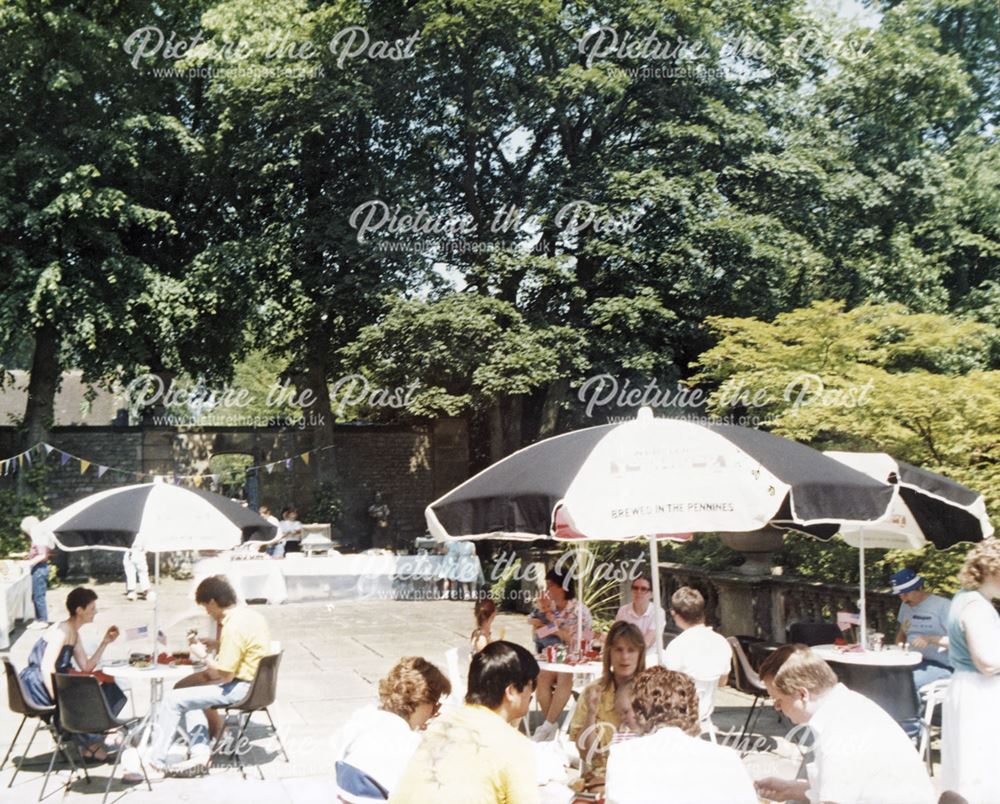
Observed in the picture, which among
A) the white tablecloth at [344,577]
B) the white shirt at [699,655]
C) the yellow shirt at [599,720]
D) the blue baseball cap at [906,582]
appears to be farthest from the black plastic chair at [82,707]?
the white tablecloth at [344,577]

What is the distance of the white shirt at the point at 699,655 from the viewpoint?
6.64 meters

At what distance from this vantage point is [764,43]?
73.6 ft

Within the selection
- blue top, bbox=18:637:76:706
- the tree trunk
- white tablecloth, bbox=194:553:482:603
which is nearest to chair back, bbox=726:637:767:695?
blue top, bbox=18:637:76:706

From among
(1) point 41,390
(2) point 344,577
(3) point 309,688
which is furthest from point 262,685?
(1) point 41,390

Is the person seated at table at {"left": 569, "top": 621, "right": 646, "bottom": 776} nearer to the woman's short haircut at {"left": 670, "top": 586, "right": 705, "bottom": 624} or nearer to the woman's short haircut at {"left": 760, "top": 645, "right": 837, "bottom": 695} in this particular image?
the woman's short haircut at {"left": 670, "top": 586, "right": 705, "bottom": 624}

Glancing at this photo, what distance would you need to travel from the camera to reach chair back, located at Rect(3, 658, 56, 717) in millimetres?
6809

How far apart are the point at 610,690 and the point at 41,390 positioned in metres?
21.2

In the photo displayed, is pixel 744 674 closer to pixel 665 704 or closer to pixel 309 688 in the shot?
pixel 665 704

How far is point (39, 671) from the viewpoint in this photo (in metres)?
7.09

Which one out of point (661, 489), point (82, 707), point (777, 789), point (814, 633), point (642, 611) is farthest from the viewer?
point (814, 633)

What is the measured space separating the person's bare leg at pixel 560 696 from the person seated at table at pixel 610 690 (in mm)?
2010

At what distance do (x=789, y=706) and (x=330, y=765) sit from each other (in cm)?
439

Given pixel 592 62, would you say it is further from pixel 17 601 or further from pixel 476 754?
pixel 476 754

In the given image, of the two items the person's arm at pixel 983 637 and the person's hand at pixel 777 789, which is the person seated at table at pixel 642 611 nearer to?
the person's arm at pixel 983 637
